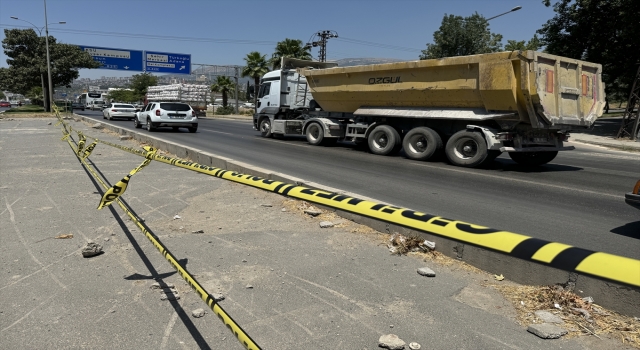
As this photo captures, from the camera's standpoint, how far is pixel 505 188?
847 cm

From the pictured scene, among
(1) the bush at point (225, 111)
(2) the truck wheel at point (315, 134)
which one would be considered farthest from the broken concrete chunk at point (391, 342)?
(1) the bush at point (225, 111)

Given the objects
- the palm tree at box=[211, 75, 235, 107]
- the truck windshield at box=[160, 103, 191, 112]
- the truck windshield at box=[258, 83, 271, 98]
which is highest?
the palm tree at box=[211, 75, 235, 107]

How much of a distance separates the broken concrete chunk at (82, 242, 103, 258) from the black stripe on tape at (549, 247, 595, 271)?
→ 13.1 ft

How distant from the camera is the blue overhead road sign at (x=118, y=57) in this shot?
151 feet

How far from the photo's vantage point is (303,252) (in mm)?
4383

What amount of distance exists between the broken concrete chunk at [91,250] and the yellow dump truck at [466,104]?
8.90 meters

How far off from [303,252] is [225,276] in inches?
35.2

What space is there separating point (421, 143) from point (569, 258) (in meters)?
11.2

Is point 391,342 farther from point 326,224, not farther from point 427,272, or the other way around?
point 326,224

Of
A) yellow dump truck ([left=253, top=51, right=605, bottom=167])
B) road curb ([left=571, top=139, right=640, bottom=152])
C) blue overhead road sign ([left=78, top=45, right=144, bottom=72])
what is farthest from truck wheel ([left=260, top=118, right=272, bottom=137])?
blue overhead road sign ([left=78, top=45, right=144, bottom=72])

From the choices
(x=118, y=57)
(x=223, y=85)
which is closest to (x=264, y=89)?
(x=118, y=57)

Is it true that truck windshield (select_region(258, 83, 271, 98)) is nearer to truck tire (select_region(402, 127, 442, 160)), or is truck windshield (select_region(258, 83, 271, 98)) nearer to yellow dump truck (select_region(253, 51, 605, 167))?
Result: yellow dump truck (select_region(253, 51, 605, 167))

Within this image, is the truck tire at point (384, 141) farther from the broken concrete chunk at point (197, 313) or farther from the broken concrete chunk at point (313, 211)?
the broken concrete chunk at point (197, 313)

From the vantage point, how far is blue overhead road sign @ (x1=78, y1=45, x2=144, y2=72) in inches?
1807
